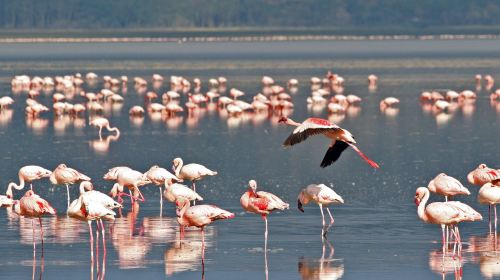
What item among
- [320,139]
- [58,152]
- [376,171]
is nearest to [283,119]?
[376,171]

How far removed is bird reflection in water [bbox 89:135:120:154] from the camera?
32.4 meters

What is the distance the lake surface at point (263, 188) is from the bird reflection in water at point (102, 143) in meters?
0.05

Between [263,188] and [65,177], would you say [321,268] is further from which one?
[263,188]

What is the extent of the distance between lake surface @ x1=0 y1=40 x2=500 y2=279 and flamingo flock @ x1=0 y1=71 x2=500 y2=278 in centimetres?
33

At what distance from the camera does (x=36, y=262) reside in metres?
17.5

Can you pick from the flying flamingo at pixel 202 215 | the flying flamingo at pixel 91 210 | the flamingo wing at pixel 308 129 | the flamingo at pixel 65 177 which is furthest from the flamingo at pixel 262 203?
the flamingo at pixel 65 177

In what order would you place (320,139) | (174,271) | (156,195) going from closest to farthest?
(174,271) < (156,195) < (320,139)

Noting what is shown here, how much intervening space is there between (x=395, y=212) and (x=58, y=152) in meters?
12.3

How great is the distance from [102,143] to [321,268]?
1806cm

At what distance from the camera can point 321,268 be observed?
1697cm

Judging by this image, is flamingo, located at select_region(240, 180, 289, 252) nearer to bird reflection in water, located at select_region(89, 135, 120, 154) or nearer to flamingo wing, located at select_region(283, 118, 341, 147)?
flamingo wing, located at select_region(283, 118, 341, 147)

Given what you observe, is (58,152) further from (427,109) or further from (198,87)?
(198,87)

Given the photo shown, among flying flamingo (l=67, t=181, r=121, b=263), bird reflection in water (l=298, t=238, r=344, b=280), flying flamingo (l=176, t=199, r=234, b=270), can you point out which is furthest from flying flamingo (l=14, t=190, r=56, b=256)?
bird reflection in water (l=298, t=238, r=344, b=280)

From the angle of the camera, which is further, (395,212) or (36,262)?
(395,212)
